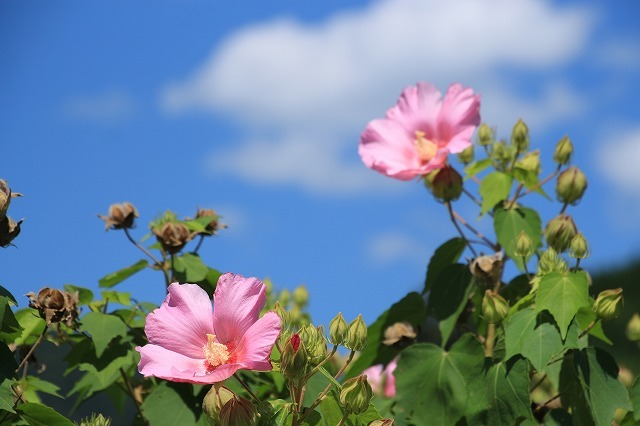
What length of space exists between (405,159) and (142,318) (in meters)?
0.84

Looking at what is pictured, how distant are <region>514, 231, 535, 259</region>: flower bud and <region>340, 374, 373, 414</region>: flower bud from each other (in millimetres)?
791

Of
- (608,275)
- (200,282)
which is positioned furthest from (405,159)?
(608,275)

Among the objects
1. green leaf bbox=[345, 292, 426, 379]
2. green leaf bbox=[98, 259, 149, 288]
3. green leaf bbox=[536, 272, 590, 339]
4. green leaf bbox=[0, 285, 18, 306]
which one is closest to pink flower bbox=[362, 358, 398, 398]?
green leaf bbox=[345, 292, 426, 379]

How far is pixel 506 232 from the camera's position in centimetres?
240

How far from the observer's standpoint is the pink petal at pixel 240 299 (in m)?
1.51

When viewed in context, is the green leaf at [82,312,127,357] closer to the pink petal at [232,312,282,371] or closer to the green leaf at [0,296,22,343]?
the green leaf at [0,296,22,343]

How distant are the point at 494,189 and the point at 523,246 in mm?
358

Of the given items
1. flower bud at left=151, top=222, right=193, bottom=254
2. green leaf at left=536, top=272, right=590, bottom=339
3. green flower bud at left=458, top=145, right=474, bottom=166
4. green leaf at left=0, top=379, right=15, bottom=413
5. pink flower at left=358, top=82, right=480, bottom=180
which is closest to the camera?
green leaf at left=0, top=379, right=15, bottom=413

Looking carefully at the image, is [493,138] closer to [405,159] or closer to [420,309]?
[405,159]

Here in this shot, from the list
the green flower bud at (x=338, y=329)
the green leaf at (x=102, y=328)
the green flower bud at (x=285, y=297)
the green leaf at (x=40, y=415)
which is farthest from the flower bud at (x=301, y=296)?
the green flower bud at (x=338, y=329)

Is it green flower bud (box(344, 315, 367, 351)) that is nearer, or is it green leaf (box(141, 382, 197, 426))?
green flower bud (box(344, 315, 367, 351))

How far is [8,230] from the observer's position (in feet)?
5.84

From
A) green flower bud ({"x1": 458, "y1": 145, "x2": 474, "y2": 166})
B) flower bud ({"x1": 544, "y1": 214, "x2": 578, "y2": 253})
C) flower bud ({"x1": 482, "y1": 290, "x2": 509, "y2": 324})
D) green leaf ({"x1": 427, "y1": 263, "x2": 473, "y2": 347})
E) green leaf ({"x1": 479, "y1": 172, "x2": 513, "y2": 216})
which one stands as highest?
green flower bud ({"x1": 458, "y1": 145, "x2": 474, "y2": 166})

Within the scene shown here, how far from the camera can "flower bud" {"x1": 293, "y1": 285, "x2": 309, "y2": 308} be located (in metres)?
3.34
